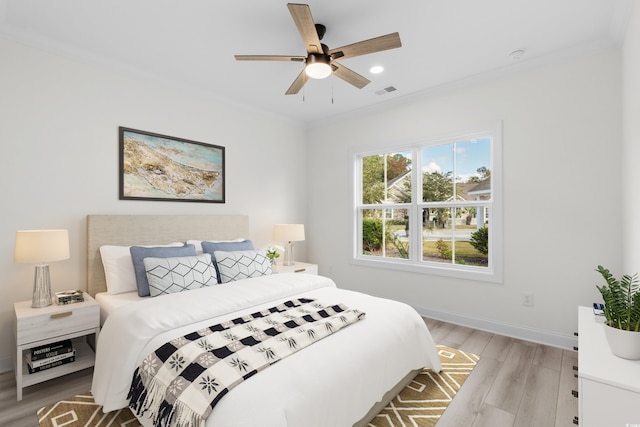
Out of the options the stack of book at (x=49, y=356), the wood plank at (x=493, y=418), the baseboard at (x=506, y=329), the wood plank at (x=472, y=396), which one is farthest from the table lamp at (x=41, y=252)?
the baseboard at (x=506, y=329)

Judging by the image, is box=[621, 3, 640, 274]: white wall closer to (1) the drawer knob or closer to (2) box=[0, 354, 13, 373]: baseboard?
(1) the drawer knob

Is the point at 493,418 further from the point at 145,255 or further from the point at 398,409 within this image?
the point at 145,255

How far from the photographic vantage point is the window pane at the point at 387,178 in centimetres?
406

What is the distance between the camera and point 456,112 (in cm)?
347

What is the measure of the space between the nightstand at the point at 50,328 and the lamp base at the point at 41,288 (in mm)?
44

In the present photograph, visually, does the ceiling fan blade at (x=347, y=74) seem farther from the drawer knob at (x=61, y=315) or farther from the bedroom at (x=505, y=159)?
the drawer knob at (x=61, y=315)

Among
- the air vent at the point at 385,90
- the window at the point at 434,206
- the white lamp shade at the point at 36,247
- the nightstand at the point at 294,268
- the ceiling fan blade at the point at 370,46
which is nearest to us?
the ceiling fan blade at the point at 370,46

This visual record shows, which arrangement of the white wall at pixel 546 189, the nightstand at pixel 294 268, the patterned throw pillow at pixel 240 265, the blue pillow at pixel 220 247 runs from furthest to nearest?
1. the nightstand at pixel 294 268
2. the blue pillow at pixel 220 247
3. the patterned throw pillow at pixel 240 265
4. the white wall at pixel 546 189

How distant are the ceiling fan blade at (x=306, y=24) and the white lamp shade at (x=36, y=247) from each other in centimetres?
229

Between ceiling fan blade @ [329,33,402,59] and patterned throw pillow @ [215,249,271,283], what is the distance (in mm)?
1990

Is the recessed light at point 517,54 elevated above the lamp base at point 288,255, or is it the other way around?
the recessed light at point 517,54

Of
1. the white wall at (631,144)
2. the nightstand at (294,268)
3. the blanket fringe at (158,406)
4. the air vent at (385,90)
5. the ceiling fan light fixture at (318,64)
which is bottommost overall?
the blanket fringe at (158,406)

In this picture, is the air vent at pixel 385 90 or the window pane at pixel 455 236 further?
the air vent at pixel 385 90

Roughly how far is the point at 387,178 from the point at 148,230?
293 centimetres
